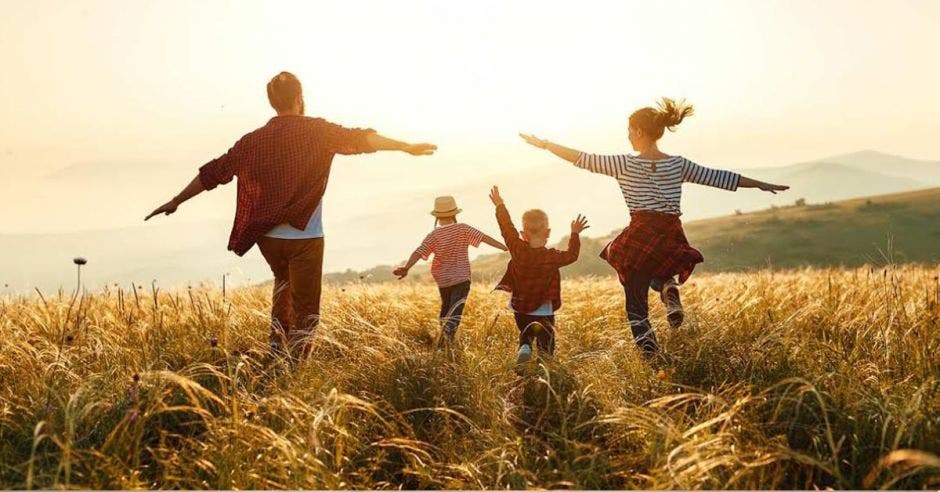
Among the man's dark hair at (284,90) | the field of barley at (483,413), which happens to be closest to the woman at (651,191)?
the field of barley at (483,413)

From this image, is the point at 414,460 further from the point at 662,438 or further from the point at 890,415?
the point at 890,415

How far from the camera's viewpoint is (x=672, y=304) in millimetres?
6824

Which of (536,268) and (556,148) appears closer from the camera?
(556,148)

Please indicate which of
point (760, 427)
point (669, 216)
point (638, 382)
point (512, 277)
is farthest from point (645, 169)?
point (760, 427)

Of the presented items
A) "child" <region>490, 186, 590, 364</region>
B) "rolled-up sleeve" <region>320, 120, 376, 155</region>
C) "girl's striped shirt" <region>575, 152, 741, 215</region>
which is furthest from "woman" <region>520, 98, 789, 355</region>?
"rolled-up sleeve" <region>320, 120, 376, 155</region>

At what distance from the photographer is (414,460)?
14.5 feet

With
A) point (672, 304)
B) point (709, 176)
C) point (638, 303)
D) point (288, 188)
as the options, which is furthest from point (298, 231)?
point (709, 176)

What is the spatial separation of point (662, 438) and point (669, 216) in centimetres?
285

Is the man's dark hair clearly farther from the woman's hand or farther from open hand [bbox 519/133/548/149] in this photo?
the woman's hand

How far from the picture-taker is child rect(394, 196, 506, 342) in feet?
26.8

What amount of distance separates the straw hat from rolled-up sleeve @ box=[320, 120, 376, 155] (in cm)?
183

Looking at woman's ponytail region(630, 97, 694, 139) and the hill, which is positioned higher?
woman's ponytail region(630, 97, 694, 139)

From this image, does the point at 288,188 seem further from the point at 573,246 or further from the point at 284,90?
A: the point at 573,246

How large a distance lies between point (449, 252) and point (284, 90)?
250cm
